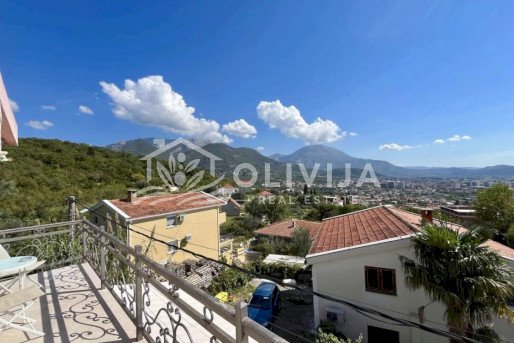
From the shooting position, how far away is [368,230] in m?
10.9

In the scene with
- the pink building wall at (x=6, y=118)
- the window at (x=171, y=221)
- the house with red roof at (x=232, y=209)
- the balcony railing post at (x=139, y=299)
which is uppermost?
the pink building wall at (x=6, y=118)

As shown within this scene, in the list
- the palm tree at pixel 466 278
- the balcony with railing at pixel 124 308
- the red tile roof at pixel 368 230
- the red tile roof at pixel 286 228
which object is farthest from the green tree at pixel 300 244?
the balcony with railing at pixel 124 308

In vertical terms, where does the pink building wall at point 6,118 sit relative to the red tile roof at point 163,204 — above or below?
above

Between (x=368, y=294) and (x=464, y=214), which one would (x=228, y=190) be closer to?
(x=464, y=214)

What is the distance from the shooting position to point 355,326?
31.4 ft

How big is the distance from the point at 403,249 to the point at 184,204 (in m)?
16.1

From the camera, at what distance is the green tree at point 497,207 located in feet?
75.6

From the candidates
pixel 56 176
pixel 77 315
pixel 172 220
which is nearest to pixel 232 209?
pixel 172 220

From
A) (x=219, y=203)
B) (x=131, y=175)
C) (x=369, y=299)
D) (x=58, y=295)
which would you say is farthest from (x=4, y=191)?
(x=131, y=175)

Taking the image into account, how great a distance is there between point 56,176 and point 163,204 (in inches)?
341

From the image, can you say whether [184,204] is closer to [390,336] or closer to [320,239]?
[320,239]

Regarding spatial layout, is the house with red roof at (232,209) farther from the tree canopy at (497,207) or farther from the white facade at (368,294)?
the white facade at (368,294)

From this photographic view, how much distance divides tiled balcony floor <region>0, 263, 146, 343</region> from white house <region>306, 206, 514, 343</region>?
7546 mm

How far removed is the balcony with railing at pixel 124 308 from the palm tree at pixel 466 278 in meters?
5.54
